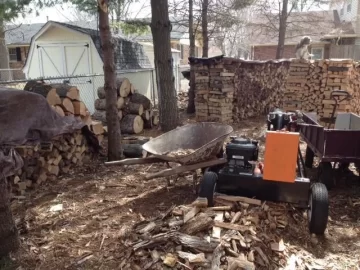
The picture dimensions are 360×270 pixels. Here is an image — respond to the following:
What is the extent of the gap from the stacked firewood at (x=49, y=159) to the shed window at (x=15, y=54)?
21745 millimetres

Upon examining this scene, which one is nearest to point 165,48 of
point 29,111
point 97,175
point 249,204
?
point 97,175

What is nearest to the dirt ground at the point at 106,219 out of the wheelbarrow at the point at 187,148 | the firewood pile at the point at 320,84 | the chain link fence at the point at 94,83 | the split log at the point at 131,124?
the wheelbarrow at the point at 187,148

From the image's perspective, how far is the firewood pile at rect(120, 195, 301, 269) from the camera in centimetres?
254

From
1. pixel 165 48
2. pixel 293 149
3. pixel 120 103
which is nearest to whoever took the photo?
pixel 293 149

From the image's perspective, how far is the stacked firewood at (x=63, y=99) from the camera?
205 inches

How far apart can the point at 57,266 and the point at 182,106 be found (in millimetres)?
10111

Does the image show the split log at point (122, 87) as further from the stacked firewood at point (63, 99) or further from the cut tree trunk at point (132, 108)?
the stacked firewood at point (63, 99)

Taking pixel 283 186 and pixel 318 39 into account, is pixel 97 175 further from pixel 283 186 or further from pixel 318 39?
pixel 318 39

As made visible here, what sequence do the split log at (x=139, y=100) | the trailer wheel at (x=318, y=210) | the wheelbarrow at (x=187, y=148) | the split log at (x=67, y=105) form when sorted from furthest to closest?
1. the split log at (x=139, y=100)
2. the split log at (x=67, y=105)
3. the wheelbarrow at (x=187, y=148)
4. the trailer wheel at (x=318, y=210)

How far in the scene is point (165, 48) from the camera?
729 centimetres

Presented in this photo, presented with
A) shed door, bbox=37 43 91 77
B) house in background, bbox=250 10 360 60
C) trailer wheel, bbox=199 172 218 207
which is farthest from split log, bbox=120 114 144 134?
house in background, bbox=250 10 360 60

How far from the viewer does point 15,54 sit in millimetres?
24484

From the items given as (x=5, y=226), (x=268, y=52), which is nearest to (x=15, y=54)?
(x=268, y=52)

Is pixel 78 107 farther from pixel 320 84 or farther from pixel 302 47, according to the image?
pixel 302 47
